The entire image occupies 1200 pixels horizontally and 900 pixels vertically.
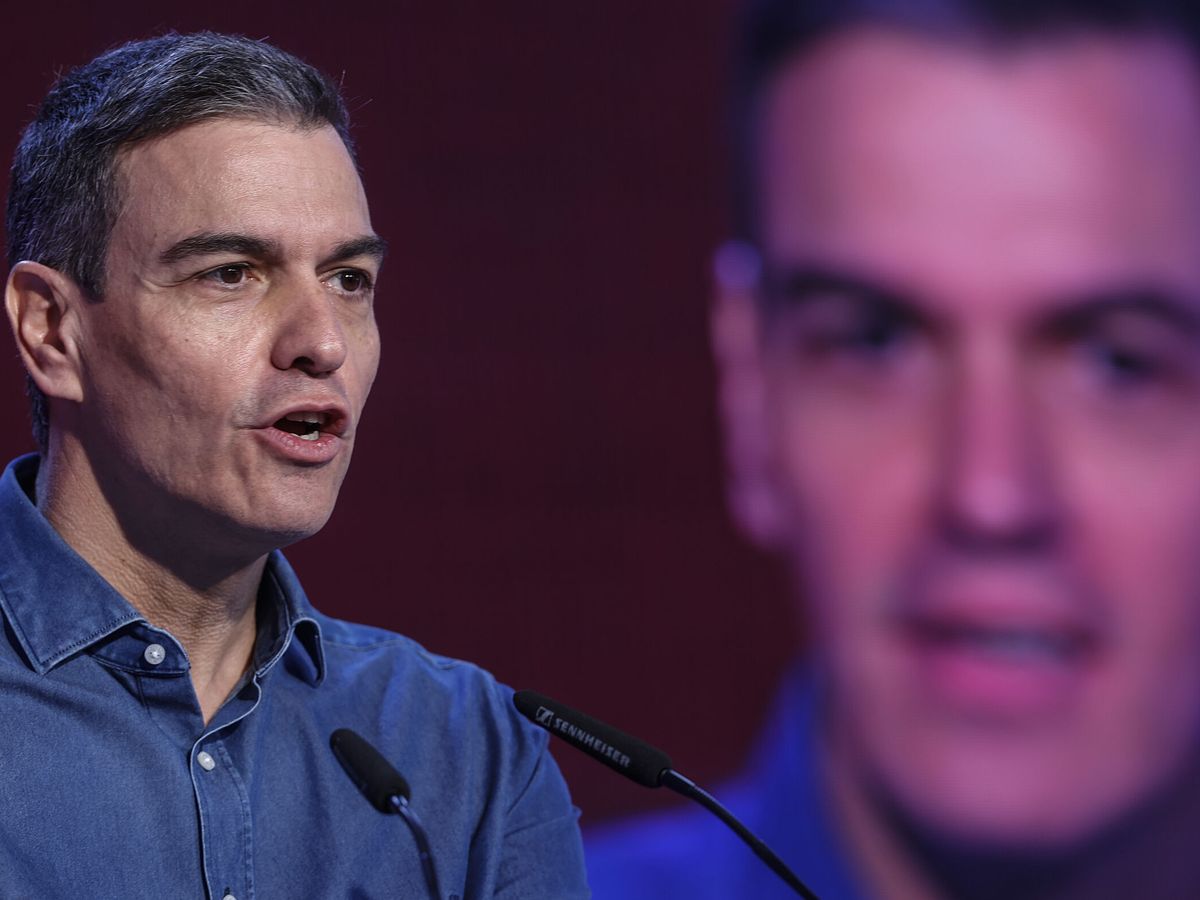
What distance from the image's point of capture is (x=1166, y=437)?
90.7 inches

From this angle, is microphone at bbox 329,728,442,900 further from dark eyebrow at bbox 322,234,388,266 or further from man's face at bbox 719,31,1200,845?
man's face at bbox 719,31,1200,845

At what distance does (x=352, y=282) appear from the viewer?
64.3 inches

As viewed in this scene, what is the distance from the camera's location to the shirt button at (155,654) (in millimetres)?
1503

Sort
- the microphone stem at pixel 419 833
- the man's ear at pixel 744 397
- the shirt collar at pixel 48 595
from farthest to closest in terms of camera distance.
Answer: the man's ear at pixel 744 397
the shirt collar at pixel 48 595
the microphone stem at pixel 419 833

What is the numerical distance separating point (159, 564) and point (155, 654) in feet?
0.36

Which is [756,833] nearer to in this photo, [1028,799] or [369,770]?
[1028,799]

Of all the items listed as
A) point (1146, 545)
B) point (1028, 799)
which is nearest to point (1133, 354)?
point (1146, 545)

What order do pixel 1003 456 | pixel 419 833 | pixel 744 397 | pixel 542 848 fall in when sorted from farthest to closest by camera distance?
pixel 744 397 < pixel 1003 456 < pixel 542 848 < pixel 419 833

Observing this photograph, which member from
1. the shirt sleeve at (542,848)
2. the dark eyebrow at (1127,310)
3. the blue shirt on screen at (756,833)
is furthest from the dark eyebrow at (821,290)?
the shirt sleeve at (542,848)

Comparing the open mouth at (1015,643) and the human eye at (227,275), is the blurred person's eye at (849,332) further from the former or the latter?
the human eye at (227,275)

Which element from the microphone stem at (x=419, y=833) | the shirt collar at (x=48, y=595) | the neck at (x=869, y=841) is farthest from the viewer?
the neck at (x=869, y=841)

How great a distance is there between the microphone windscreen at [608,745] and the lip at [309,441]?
370mm

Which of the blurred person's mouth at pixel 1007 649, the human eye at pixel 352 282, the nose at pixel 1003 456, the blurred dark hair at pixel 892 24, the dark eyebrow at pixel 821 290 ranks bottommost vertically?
the blurred person's mouth at pixel 1007 649

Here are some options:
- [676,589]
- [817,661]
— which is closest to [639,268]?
[676,589]
